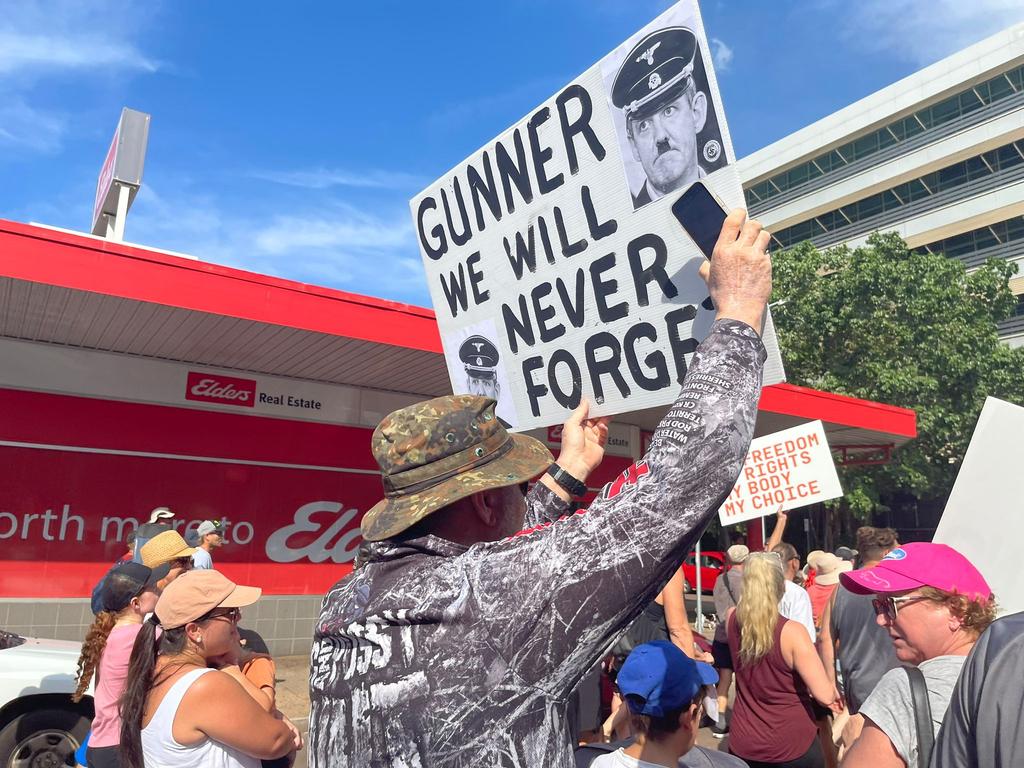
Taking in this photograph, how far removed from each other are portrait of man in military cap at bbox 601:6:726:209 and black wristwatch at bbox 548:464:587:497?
1.00 metres

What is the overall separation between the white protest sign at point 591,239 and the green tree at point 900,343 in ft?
77.1

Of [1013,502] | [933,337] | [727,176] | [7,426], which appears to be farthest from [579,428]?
[933,337]

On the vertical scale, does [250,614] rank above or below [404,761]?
above

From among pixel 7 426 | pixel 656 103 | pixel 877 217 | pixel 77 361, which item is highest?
pixel 877 217

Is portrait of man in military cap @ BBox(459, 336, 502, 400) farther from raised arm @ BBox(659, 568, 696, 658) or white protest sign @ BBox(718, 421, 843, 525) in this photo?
white protest sign @ BBox(718, 421, 843, 525)

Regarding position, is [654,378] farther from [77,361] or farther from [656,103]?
[77,361]

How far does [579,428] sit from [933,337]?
84.7ft

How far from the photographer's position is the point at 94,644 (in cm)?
405

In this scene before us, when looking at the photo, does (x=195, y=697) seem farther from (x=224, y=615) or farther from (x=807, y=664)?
(x=807, y=664)

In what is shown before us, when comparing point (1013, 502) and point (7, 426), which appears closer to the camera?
point (1013, 502)

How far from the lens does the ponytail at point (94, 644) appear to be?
4047mm

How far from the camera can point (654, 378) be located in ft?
8.83

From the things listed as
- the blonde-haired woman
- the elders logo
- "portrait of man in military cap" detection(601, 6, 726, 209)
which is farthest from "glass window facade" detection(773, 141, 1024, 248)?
"portrait of man in military cap" detection(601, 6, 726, 209)

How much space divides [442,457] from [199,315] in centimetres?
800
